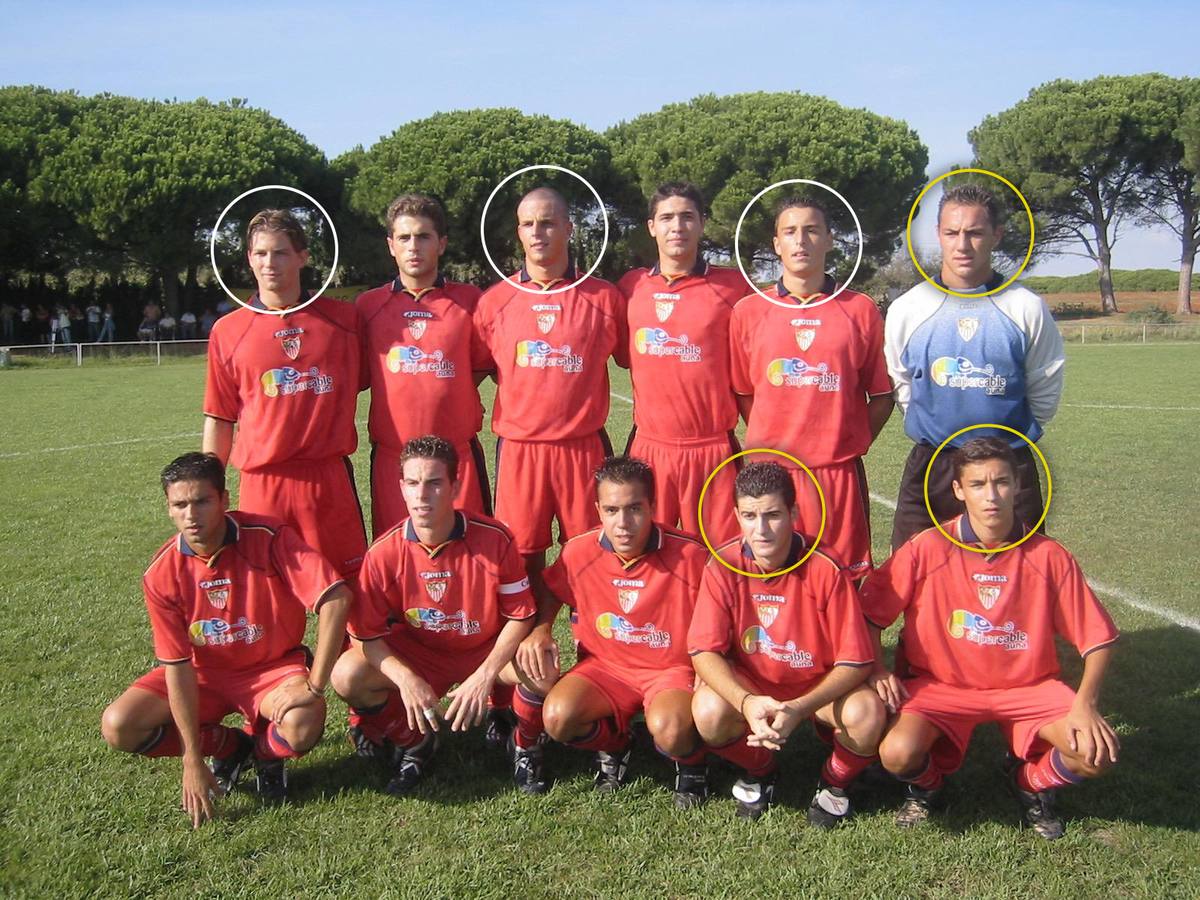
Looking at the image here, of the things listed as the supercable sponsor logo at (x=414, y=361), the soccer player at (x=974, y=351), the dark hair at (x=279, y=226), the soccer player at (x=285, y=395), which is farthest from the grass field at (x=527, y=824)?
the dark hair at (x=279, y=226)

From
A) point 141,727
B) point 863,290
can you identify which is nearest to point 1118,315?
point 863,290

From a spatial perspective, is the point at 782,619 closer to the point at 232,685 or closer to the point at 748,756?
the point at 748,756

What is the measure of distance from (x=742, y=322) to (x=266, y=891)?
275 centimetres

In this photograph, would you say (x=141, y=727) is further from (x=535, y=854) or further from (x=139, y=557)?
(x=139, y=557)

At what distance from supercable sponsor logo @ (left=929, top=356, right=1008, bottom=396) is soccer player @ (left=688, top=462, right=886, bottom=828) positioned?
0.85 m

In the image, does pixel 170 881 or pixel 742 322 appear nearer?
pixel 170 881

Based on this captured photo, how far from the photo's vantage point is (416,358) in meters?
4.41

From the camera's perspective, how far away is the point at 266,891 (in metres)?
2.96

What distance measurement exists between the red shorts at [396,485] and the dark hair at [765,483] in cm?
151

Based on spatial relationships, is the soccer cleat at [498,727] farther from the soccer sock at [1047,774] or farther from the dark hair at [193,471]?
the soccer sock at [1047,774]

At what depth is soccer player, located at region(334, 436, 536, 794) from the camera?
3.65 m

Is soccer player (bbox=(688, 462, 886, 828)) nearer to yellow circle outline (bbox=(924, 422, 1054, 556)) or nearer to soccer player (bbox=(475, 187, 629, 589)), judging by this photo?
yellow circle outline (bbox=(924, 422, 1054, 556))

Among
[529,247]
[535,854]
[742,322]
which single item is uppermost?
[529,247]

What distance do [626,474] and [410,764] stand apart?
1323 mm
